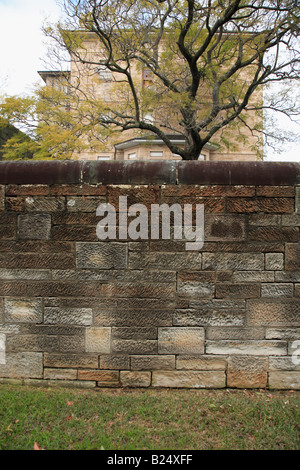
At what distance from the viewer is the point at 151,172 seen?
9.47ft

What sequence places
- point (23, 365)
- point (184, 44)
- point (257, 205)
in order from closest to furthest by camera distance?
point (257, 205), point (23, 365), point (184, 44)

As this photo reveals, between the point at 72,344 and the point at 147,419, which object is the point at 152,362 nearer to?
the point at 147,419

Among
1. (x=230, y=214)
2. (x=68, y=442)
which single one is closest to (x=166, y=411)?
(x=68, y=442)

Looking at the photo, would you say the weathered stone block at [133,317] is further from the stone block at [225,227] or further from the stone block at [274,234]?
the stone block at [274,234]

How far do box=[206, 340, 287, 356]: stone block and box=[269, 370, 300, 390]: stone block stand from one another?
0.58 feet

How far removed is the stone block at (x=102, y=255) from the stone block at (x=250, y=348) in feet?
3.51

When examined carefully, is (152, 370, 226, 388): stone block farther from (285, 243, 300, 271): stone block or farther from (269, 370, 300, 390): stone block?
(285, 243, 300, 271): stone block

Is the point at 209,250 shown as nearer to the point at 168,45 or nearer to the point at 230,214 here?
the point at 230,214

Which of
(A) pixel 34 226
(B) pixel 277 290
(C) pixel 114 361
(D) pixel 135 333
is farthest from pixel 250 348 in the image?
(A) pixel 34 226

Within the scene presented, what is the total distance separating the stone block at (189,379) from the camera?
Result: 291 centimetres

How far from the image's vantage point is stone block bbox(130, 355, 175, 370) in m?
2.92

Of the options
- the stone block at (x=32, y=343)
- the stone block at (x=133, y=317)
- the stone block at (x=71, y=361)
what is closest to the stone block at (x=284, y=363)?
the stone block at (x=133, y=317)

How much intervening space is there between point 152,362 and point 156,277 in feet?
2.48

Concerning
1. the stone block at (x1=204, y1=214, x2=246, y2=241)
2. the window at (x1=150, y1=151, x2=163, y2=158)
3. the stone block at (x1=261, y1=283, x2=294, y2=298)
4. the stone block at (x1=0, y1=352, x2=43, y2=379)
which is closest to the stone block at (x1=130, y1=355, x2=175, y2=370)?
the stone block at (x1=0, y1=352, x2=43, y2=379)
